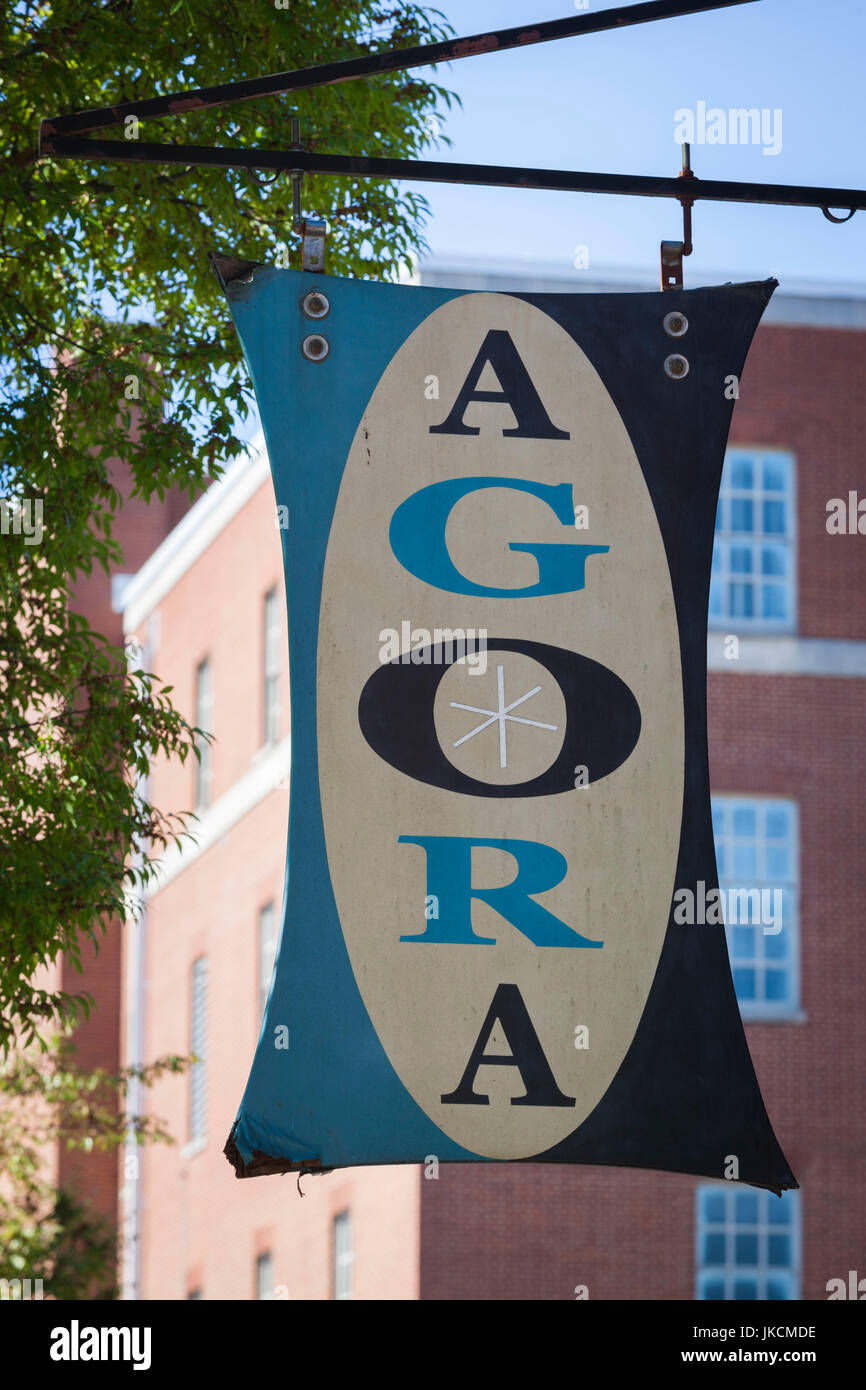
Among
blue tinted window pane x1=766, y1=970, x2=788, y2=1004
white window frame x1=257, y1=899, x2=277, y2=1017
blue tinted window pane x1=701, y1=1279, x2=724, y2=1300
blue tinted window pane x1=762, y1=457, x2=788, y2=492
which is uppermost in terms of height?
blue tinted window pane x1=762, y1=457, x2=788, y2=492

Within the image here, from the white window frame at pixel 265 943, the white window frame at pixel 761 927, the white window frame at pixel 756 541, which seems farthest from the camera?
the white window frame at pixel 265 943

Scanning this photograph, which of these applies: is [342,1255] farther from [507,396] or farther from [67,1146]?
[507,396]

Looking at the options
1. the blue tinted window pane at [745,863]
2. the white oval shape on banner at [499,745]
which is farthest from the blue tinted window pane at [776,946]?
the white oval shape on banner at [499,745]

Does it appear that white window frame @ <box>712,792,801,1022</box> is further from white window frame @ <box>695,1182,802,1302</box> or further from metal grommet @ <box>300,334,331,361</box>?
metal grommet @ <box>300,334,331,361</box>

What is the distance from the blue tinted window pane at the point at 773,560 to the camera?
80.1 ft

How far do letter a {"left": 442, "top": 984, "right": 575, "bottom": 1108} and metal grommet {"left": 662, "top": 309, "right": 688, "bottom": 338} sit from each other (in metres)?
1.91

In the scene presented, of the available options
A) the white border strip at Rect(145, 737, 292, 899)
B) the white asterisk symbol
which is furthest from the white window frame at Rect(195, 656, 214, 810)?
the white asterisk symbol

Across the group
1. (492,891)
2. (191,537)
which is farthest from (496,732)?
(191,537)

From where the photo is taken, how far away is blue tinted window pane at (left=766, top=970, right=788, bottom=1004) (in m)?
23.4

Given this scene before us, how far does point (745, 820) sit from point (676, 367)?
60.6ft

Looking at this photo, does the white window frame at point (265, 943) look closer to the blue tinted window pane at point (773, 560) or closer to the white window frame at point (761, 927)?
the white window frame at point (761, 927)

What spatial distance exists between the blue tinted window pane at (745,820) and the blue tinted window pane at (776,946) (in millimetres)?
1235

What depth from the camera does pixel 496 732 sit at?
16.9ft
